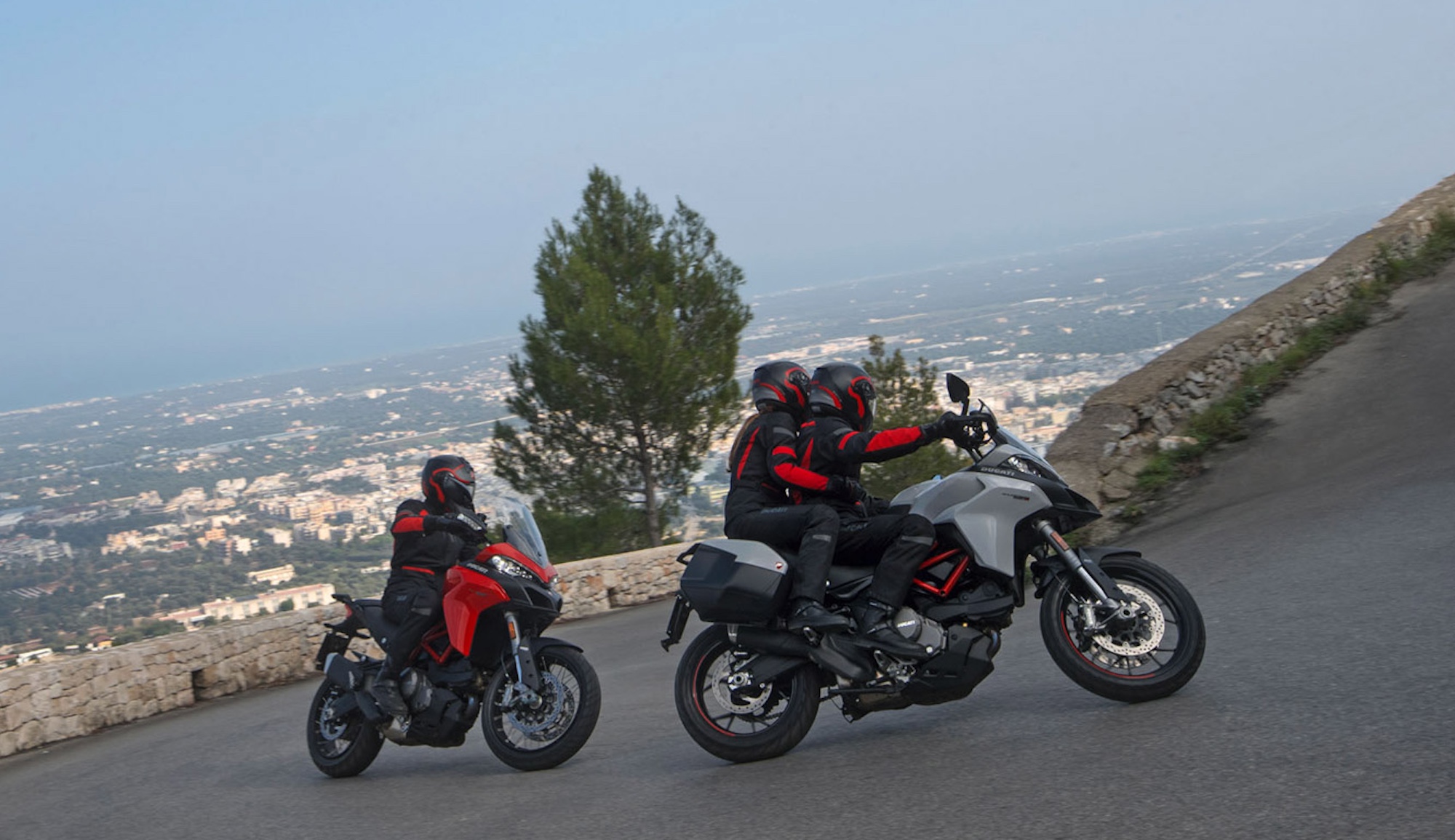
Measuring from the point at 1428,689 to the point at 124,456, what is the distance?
2437 inches

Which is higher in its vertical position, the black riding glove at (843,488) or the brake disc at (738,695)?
the black riding glove at (843,488)

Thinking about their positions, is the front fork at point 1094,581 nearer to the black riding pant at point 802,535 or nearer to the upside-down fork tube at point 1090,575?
the upside-down fork tube at point 1090,575

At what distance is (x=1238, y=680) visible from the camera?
480 cm

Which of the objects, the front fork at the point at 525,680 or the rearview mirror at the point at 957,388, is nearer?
the rearview mirror at the point at 957,388

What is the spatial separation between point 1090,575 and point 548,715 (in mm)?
2790

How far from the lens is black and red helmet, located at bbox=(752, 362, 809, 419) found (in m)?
5.52

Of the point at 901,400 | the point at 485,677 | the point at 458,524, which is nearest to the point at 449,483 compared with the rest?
the point at 458,524

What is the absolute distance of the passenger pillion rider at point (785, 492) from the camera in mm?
5066

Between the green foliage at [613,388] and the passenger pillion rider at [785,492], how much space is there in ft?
57.1

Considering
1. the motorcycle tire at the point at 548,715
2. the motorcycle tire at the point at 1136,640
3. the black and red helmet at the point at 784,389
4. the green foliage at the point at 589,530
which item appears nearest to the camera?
the motorcycle tire at the point at 1136,640

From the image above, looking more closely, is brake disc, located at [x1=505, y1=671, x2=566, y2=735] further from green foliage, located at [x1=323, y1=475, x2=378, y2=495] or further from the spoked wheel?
green foliage, located at [x1=323, y1=475, x2=378, y2=495]

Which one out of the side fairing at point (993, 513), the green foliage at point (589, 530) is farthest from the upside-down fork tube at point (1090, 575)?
the green foliage at point (589, 530)

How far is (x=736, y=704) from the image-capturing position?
5.22 metres

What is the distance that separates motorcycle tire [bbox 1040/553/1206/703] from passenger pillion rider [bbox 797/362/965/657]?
596mm
